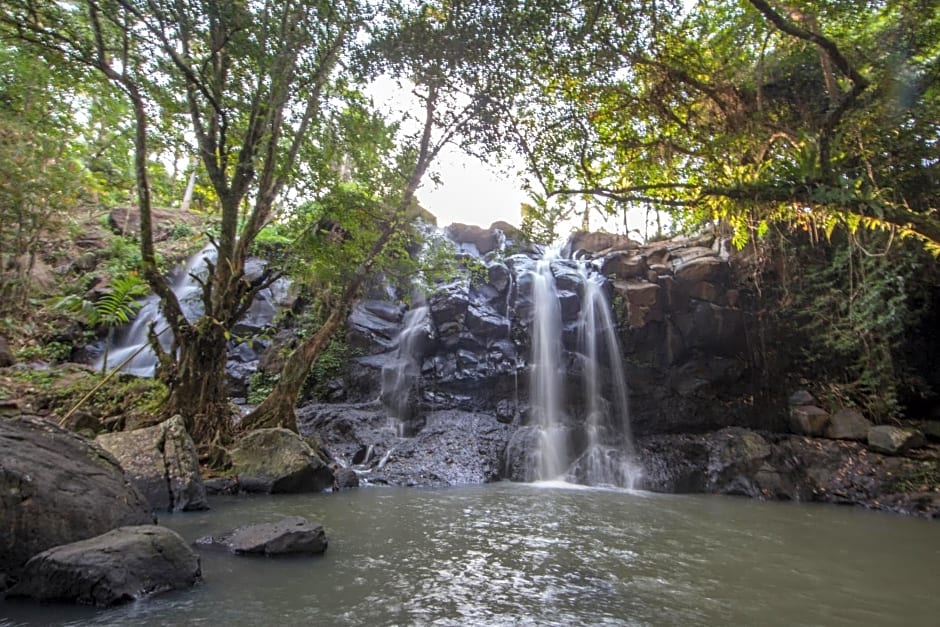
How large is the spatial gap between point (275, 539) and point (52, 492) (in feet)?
5.30

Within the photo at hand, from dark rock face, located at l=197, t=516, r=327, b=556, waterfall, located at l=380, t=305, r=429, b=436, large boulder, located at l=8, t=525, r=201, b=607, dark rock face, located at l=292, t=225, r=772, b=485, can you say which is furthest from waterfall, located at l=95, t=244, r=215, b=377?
large boulder, located at l=8, t=525, r=201, b=607

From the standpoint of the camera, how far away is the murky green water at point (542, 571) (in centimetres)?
325

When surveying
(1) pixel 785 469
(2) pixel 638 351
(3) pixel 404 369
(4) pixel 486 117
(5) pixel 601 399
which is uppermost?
(4) pixel 486 117

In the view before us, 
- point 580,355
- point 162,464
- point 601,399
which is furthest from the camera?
point 580,355

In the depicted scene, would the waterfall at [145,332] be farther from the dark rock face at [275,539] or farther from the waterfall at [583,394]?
the waterfall at [583,394]

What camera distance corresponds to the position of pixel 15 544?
329 cm

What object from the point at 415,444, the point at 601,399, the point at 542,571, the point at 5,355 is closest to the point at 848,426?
the point at 601,399

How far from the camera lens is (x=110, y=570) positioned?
315 cm

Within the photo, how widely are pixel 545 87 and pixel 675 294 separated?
778cm

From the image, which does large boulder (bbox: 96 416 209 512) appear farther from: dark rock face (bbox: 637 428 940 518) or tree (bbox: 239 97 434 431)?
dark rock face (bbox: 637 428 940 518)

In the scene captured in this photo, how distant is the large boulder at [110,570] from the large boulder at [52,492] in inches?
8.2

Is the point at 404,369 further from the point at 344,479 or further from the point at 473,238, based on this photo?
the point at 473,238

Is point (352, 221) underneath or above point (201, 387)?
above

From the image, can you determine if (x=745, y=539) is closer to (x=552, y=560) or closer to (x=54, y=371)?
(x=552, y=560)
